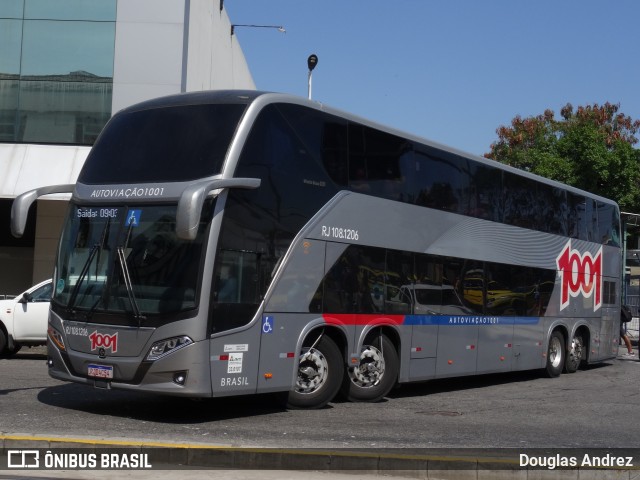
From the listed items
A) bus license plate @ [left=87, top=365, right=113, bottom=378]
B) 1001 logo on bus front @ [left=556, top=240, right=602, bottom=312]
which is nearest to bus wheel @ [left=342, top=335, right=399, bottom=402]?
bus license plate @ [left=87, top=365, right=113, bottom=378]

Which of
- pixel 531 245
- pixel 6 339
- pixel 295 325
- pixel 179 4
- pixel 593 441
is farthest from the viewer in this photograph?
pixel 179 4

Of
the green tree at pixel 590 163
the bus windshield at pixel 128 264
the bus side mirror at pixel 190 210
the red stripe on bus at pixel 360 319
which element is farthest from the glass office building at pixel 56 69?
the green tree at pixel 590 163

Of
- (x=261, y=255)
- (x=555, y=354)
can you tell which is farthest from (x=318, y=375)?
(x=555, y=354)

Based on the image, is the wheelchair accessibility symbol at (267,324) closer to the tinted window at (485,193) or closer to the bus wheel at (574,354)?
the tinted window at (485,193)

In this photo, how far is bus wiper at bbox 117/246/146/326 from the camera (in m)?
10.8

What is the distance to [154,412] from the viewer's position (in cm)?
1203

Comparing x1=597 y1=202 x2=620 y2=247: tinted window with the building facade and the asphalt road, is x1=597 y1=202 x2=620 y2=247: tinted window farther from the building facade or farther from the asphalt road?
the building facade

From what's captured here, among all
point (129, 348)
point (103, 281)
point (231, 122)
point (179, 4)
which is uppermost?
point (179, 4)

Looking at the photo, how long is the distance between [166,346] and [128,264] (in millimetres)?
1149

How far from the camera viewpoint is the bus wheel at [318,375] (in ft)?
41.0

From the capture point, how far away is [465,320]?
16094mm

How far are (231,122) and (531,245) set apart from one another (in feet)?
29.6

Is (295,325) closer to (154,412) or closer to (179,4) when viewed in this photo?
(154,412)

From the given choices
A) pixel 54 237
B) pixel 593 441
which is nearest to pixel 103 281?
pixel 593 441
